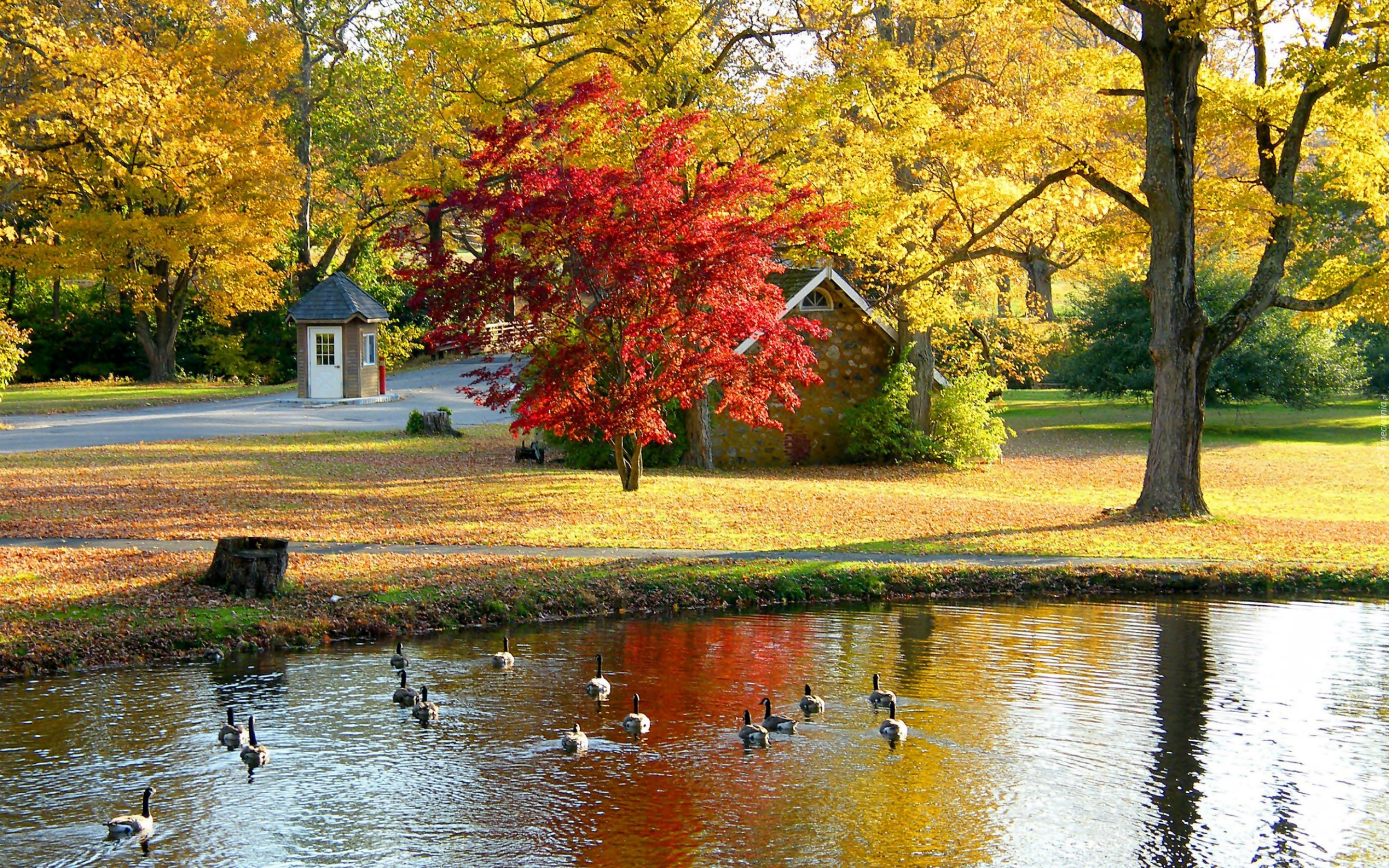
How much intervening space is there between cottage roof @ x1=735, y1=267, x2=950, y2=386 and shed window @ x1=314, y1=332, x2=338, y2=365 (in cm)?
1615

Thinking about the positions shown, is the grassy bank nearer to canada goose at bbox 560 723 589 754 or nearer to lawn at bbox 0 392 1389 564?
lawn at bbox 0 392 1389 564

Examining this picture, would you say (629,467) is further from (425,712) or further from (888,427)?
(425,712)

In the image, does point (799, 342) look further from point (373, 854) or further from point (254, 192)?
point (254, 192)

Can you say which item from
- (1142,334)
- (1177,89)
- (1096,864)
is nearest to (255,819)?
(1096,864)

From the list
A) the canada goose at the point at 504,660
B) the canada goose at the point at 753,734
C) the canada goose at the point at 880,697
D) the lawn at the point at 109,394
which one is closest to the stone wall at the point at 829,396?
the canada goose at the point at 504,660

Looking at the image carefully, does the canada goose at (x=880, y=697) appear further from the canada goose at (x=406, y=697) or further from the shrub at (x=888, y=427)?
the shrub at (x=888, y=427)

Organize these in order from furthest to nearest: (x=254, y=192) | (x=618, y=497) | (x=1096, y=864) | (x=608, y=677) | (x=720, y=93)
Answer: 1. (x=254, y=192)
2. (x=720, y=93)
3. (x=618, y=497)
4. (x=608, y=677)
5. (x=1096, y=864)

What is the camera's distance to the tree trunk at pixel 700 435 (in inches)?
1006

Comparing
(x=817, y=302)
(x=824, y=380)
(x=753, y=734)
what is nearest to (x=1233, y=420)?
(x=824, y=380)

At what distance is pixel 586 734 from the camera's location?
9.66m

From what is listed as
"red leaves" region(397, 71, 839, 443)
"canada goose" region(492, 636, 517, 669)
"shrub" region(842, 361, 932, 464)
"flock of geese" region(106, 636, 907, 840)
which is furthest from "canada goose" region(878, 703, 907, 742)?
"shrub" region(842, 361, 932, 464)

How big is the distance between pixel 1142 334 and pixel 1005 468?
10.7 metres

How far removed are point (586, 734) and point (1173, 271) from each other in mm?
13416

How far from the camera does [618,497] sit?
20484 mm
